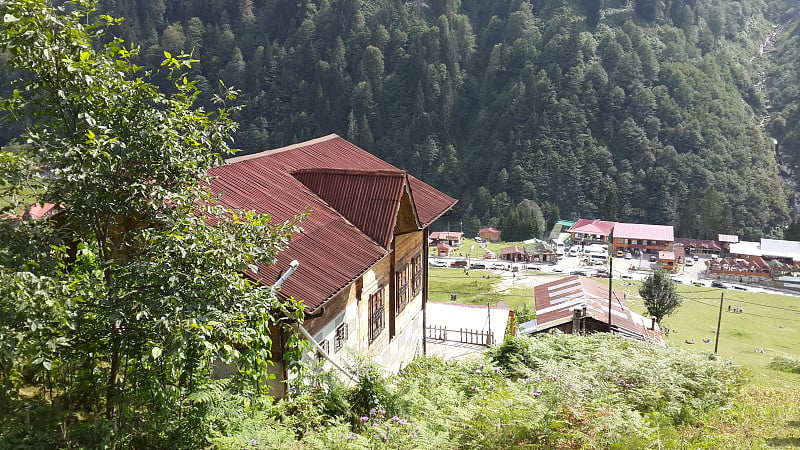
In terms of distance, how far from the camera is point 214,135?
572cm

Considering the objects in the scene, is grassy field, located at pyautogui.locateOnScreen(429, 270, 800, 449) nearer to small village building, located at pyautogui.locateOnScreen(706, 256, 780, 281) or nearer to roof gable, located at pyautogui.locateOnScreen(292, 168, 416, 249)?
roof gable, located at pyautogui.locateOnScreen(292, 168, 416, 249)

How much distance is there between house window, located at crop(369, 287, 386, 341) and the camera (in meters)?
12.5

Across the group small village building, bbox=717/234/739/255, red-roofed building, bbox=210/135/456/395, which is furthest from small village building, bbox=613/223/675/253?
red-roofed building, bbox=210/135/456/395

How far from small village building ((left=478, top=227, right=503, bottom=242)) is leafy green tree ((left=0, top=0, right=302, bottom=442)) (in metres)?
99.7

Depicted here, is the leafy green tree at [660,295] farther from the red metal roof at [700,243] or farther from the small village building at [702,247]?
the red metal roof at [700,243]

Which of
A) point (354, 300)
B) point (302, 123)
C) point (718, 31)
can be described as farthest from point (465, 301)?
point (718, 31)

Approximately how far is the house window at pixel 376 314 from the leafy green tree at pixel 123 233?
6670 mm

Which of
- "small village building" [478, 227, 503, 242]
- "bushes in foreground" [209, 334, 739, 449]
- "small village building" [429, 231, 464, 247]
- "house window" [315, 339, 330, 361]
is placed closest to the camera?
"bushes in foreground" [209, 334, 739, 449]

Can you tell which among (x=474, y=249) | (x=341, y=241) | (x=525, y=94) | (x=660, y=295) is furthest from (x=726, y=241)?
(x=341, y=241)

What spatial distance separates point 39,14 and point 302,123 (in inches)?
5600

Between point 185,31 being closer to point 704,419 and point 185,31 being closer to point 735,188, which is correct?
point 735,188

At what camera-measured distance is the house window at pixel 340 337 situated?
10.5 metres

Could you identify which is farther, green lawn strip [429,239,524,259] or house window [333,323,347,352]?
green lawn strip [429,239,524,259]

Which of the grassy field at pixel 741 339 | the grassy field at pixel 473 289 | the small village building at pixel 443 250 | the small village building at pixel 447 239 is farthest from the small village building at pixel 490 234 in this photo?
the grassy field at pixel 741 339
